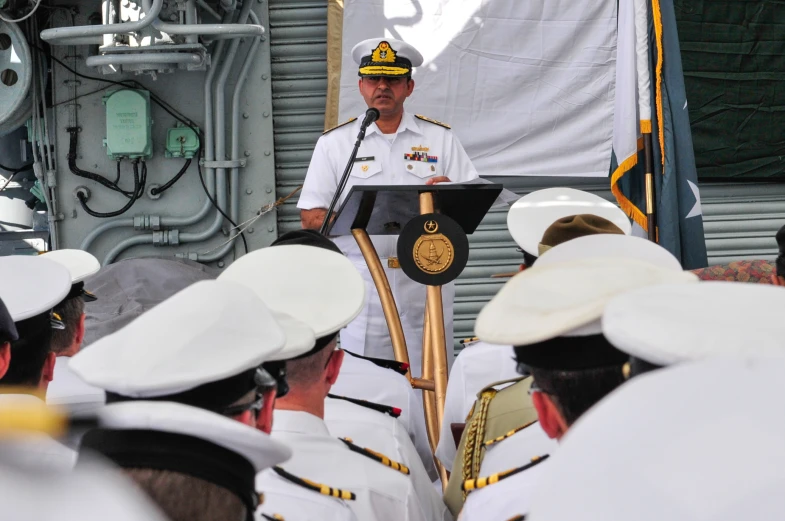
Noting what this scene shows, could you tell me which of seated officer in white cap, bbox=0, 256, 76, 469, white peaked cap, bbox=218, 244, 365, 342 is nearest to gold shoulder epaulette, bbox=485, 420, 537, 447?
white peaked cap, bbox=218, 244, 365, 342

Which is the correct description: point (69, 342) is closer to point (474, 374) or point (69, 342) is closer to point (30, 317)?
point (30, 317)

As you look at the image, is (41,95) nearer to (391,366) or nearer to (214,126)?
(214,126)

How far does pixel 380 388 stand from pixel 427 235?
0.56 meters

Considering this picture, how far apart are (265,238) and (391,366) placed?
2714 mm

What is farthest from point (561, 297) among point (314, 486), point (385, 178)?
point (385, 178)

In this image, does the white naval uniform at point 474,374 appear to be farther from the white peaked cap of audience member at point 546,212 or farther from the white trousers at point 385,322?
the white trousers at point 385,322

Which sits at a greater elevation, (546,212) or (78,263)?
(546,212)

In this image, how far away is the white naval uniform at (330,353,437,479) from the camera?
273 centimetres

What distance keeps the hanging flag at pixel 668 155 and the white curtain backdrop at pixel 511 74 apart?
466 millimetres

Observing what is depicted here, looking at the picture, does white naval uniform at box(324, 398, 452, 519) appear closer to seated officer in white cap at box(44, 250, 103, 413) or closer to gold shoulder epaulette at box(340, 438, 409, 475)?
gold shoulder epaulette at box(340, 438, 409, 475)

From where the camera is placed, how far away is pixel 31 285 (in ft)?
8.05

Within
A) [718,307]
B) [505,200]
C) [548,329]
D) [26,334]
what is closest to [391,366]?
[505,200]

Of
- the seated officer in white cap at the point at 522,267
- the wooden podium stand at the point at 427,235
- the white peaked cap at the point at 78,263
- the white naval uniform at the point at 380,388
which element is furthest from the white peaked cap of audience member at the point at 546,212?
the white peaked cap at the point at 78,263

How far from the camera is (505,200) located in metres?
3.38
